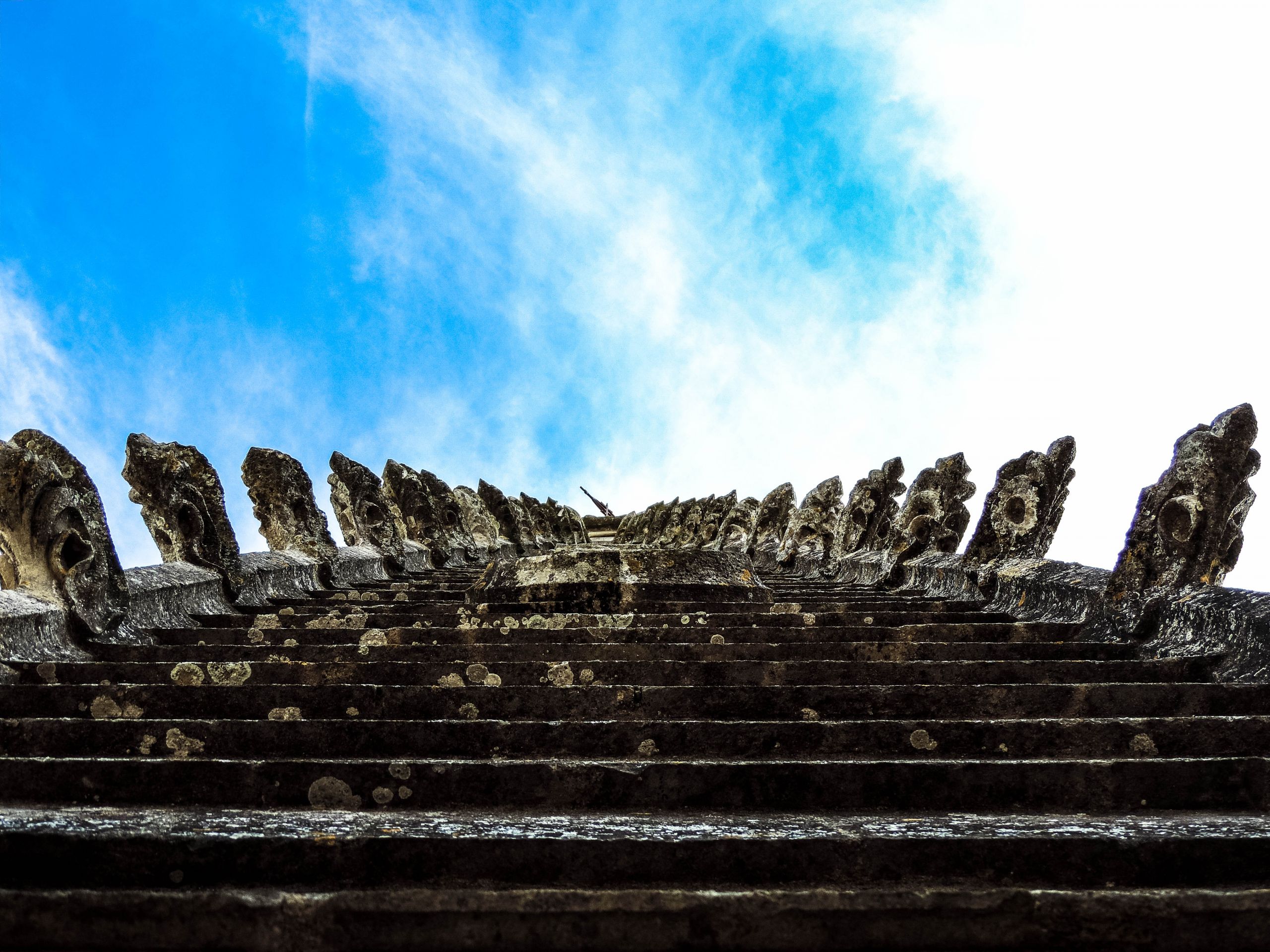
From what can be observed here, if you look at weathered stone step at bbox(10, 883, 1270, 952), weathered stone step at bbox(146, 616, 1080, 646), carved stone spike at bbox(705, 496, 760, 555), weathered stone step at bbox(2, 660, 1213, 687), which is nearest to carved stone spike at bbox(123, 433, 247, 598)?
weathered stone step at bbox(146, 616, 1080, 646)

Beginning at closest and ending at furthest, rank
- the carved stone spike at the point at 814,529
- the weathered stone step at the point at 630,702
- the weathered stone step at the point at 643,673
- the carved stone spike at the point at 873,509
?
the weathered stone step at the point at 630,702 < the weathered stone step at the point at 643,673 < the carved stone spike at the point at 873,509 < the carved stone spike at the point at 814,529

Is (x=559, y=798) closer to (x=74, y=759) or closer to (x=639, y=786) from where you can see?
(x=639, y=786)

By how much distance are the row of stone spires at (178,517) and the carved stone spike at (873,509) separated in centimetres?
408

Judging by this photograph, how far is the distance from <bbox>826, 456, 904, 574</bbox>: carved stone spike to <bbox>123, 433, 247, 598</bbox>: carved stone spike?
5235 millimetres

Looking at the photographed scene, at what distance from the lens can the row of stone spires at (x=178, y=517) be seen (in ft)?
12.9

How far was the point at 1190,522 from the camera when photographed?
4.03m

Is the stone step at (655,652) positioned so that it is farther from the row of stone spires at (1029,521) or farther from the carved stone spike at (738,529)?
the carved stone spike at (738,529)

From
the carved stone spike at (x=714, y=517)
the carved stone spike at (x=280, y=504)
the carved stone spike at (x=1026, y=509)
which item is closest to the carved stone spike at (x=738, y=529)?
the carved stone spike at (x=714, y=517)

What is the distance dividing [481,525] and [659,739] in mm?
9114

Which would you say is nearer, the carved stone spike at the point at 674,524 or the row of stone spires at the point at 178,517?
the row of stone spires at the point at 178,517

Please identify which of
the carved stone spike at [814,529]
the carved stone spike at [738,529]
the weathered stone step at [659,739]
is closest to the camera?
the weathered stone step at [659,739]

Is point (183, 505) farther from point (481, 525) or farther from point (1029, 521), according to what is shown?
point (481, 525)

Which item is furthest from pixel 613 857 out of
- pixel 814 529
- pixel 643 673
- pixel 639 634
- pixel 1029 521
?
pixel 814 529

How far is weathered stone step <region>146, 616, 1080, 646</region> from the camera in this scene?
418cm
